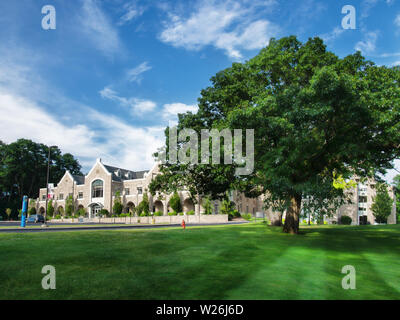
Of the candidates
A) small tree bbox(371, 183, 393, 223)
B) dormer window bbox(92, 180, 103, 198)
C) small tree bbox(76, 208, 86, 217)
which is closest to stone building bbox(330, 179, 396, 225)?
small tree bbox(371, 183, 393, 223)

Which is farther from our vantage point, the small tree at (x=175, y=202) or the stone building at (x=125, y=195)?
the stone building at (x=125, y=195)

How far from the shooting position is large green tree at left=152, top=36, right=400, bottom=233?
14.2 metres

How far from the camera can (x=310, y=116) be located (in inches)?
551

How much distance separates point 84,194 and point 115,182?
10.4m

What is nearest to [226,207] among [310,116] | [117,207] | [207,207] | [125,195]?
[207,207]

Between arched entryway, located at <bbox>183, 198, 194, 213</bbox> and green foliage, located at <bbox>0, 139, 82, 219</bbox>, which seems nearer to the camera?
arched entryway, located at <bbox>183, 198, 194, 213</bbox>

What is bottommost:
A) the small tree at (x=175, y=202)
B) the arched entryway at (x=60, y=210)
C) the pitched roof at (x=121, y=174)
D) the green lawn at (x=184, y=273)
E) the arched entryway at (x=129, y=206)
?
the arched entryway at (x=60, y=210)

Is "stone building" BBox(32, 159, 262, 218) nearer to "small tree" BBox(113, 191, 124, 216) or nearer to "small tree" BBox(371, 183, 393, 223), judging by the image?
"small tree" BBox(113, 191, 124, 216)

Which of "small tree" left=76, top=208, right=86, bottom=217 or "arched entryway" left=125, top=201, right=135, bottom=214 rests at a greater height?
"arched entryway" left=125, top=201, right=135, bottom=214

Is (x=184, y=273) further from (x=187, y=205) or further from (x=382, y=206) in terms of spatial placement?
(x=382, y=206)

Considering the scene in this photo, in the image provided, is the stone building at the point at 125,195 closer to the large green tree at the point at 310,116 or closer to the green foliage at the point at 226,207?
the green foliage at the point at 226,207

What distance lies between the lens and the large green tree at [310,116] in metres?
14.2

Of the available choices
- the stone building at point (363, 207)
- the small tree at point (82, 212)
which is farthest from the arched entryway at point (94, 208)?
the stone building at point (363, 207)
